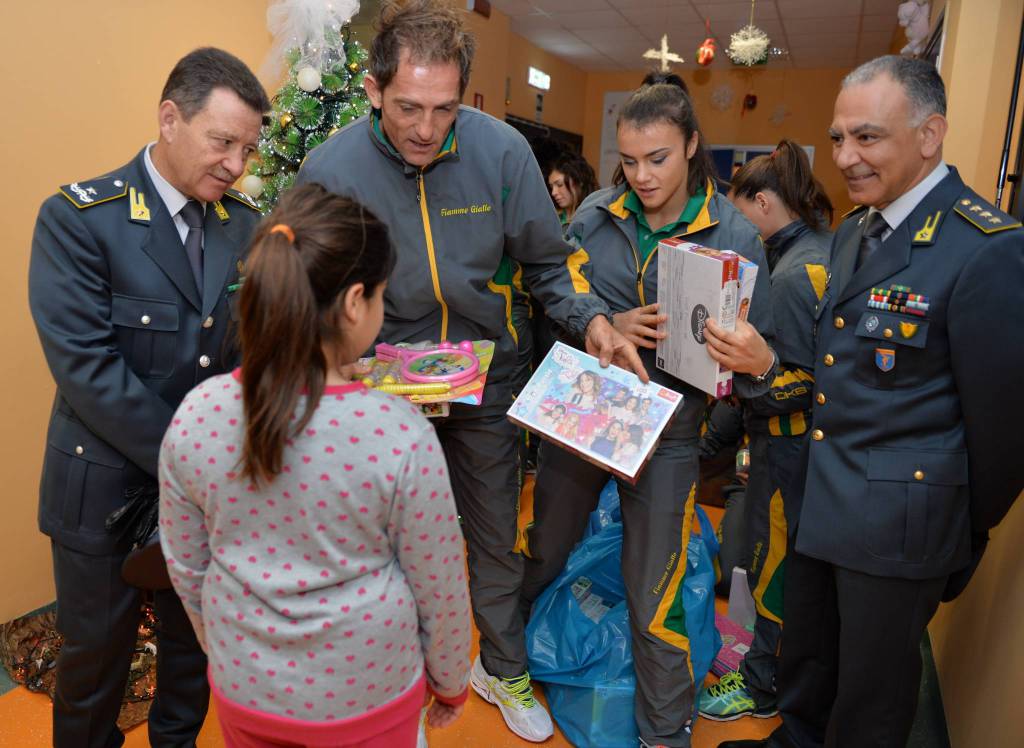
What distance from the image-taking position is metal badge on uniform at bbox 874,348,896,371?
4.71 feet

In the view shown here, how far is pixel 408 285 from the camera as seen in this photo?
174 cm

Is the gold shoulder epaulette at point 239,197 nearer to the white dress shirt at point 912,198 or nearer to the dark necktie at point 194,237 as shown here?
the dark necktie at point 194,237

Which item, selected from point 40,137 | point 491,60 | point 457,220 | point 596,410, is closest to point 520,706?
point 596,410

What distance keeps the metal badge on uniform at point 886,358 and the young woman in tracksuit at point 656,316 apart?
29cm

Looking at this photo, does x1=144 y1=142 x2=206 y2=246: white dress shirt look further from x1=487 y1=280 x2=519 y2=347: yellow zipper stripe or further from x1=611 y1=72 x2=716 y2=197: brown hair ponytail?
x1=611 y1=72 x2=716 y2=197: brown hair ponytail

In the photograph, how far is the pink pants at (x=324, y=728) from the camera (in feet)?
3.39

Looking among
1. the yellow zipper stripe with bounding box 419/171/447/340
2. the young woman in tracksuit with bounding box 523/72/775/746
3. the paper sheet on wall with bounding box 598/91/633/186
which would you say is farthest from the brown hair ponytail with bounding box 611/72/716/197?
the paper sheet on wall with bounding box 598/91/633/186

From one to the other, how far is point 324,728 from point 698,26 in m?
7.21

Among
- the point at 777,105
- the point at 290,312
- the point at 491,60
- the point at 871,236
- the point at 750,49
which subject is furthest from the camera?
the point at 777,105

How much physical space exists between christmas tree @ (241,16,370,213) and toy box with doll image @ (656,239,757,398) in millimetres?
2227

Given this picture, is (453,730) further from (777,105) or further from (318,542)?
(777,105)

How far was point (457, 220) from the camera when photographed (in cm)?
177

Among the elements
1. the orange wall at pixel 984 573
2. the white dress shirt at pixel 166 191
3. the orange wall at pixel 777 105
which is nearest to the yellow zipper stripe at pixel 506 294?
the white dress shirt at pixel 166 191

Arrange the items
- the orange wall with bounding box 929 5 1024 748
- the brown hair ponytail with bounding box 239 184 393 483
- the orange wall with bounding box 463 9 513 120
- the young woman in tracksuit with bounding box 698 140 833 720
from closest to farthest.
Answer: the brown hair ponytail with bounding box 239 184 393 483
the orange wall with bounding box 929 5 1024 748
the young woman in tracksuit with bounding box 698 140 833 720
the orange wall with bounding box 463 9 513 120
